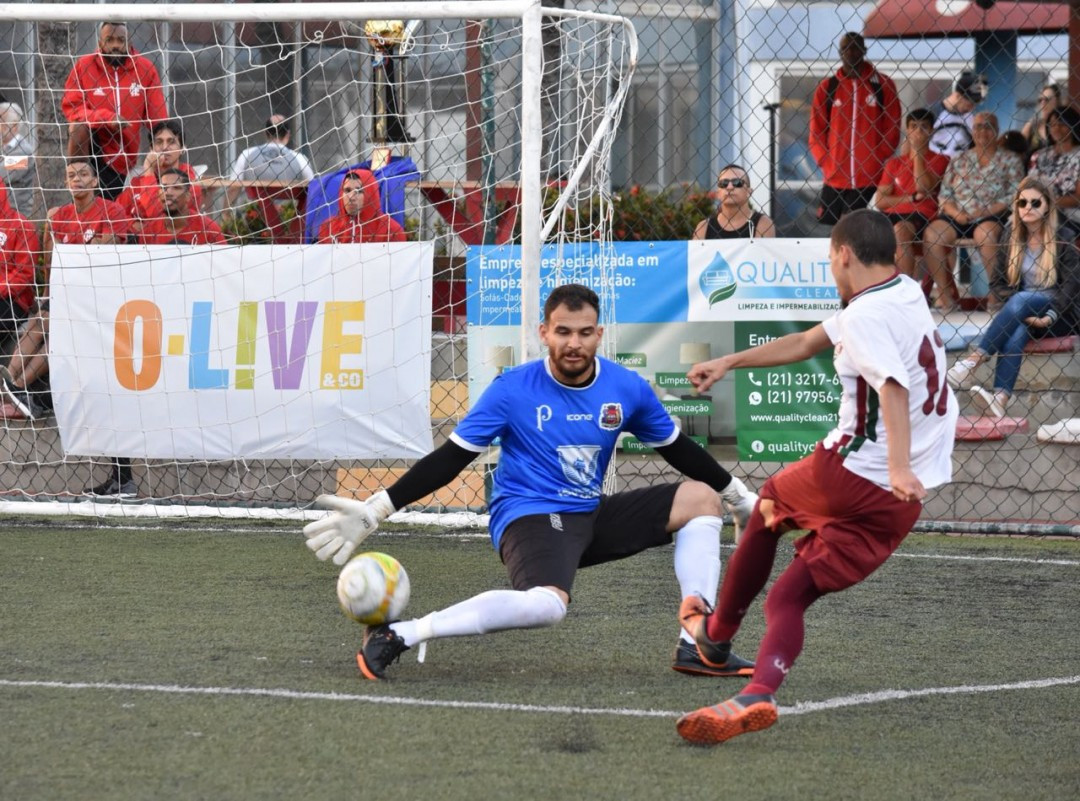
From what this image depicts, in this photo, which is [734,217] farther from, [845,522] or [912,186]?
[845,522]

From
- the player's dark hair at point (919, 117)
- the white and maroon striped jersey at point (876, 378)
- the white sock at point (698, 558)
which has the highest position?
the player's dark hair at point (919, 117)

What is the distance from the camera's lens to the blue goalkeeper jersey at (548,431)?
18.0ft

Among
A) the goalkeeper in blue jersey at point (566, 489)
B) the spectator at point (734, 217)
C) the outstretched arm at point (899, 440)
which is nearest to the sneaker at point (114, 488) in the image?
the spectator at point (734, 217)

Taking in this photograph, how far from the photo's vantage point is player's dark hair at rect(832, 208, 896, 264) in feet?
15.0

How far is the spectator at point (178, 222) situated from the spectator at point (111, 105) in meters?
0.40

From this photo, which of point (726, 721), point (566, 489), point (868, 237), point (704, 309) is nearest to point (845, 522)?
point (726, 721)

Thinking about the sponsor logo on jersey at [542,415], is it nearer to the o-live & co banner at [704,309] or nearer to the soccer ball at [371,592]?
the soccer ball at [371,592]

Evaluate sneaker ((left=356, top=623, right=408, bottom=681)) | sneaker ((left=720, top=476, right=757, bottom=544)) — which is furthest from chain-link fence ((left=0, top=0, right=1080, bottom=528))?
sneaker ((left=356, top=623, right=408, bottom=681))

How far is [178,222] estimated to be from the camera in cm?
917

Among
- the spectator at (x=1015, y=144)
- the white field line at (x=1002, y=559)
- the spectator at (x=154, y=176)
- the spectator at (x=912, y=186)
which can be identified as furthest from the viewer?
the spectator at (x=1015, y=144)

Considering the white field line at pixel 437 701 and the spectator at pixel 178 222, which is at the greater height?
the spectator at pixel 178 222

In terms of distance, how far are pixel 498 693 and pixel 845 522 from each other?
3.94 ft

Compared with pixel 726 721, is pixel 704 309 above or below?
above

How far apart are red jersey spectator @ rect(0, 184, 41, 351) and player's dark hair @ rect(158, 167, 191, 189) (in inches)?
32.9
